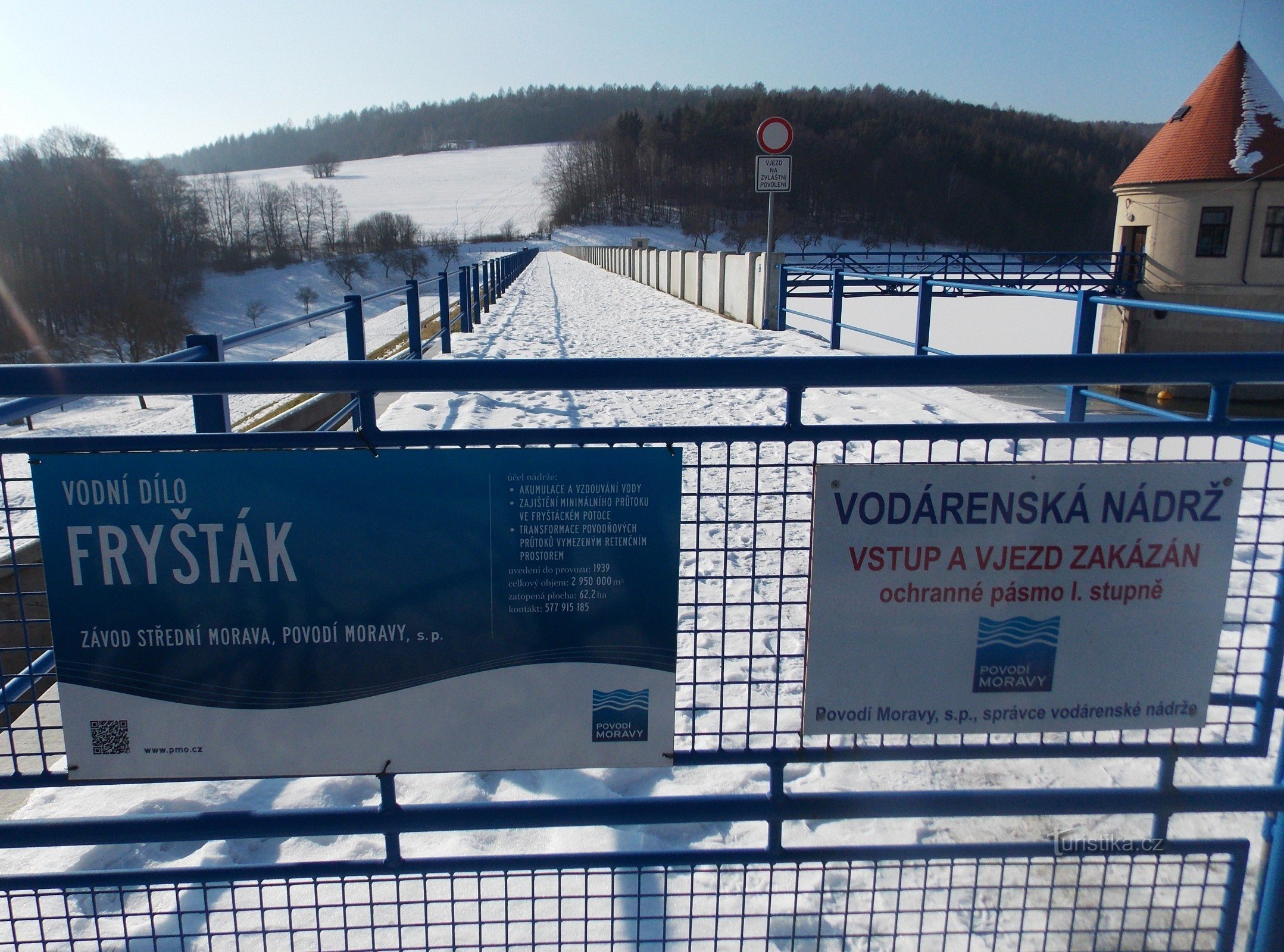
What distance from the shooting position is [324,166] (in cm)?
16088

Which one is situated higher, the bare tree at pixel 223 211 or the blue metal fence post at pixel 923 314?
the bare tree at pixel 223 211

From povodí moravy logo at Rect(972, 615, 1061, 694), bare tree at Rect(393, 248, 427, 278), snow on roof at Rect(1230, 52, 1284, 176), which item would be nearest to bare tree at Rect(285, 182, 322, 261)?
bare tree at Rect(393, 248, 427, 278)

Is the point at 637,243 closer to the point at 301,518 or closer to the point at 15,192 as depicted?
the point at 301,518

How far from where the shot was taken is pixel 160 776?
1.96 meters

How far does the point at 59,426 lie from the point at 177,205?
73.5 metres

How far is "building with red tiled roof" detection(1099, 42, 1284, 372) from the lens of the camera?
72.4 feet

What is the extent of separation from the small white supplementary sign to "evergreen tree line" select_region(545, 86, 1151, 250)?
8331cm

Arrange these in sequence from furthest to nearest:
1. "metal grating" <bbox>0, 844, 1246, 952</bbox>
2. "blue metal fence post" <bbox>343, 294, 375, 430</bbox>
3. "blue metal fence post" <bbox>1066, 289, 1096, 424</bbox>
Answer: "blue metal fence post" <bbox>1066, 289, 1096, 424</bbox>, "blue metal fence post" <bbox>343, 294, 375, 430</bbox>, "metal grating" <bbox>0, 844, 1246, 952</bbox>

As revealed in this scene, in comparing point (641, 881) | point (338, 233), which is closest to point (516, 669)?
point (641, 881)

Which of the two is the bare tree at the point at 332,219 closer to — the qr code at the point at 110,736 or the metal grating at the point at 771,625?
the metal grating at the point at 771,625

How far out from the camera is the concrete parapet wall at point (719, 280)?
16.2 meters

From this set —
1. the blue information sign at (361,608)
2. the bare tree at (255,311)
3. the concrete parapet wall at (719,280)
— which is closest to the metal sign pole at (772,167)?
the concrete parapet wall at (719,280)

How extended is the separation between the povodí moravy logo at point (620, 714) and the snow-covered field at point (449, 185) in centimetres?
11486
